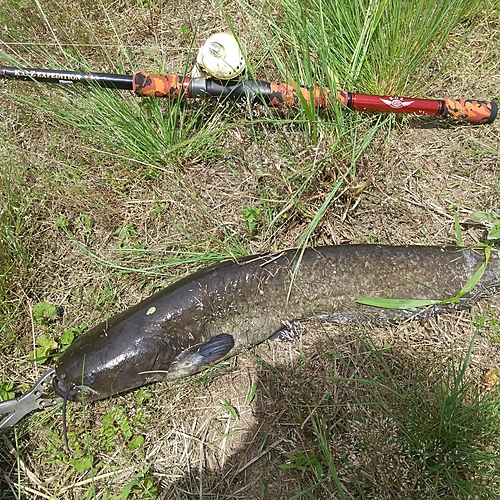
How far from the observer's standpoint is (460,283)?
111 inches

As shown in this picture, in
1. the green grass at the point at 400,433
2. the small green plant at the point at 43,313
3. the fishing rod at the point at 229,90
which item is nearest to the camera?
the green grass at the point at 400,433

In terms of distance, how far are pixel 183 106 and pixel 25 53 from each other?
1.71 meters

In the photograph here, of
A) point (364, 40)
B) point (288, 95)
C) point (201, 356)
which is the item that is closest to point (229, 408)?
point (201, 356)

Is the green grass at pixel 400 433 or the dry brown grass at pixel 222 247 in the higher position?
the dry brown grass at pixel 222 247

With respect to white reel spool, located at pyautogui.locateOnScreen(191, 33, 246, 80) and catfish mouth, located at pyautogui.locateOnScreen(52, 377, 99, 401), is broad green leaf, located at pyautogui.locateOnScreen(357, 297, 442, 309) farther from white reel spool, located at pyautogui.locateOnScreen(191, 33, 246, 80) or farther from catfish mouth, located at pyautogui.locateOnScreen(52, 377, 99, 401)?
catfish mouth, located at pyautogui.locateOnScreen(52, 377, 99, 401)

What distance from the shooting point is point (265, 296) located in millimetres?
2805

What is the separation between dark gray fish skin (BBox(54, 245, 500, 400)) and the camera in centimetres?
274

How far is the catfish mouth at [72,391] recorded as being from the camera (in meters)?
2.62

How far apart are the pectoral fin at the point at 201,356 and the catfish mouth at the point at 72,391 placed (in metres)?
0.49

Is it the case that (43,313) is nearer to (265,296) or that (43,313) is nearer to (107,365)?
(107,365)

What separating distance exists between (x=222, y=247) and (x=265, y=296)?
0.47 metres

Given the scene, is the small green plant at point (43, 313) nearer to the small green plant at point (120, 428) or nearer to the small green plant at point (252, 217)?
the small green plant at point (120, 428)

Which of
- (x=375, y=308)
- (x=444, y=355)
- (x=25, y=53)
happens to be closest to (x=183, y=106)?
(x=25, y=53)

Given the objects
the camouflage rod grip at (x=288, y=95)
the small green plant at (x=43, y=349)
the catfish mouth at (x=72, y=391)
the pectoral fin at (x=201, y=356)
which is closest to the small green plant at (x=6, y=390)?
the small green plant at (x=43, y=349)
